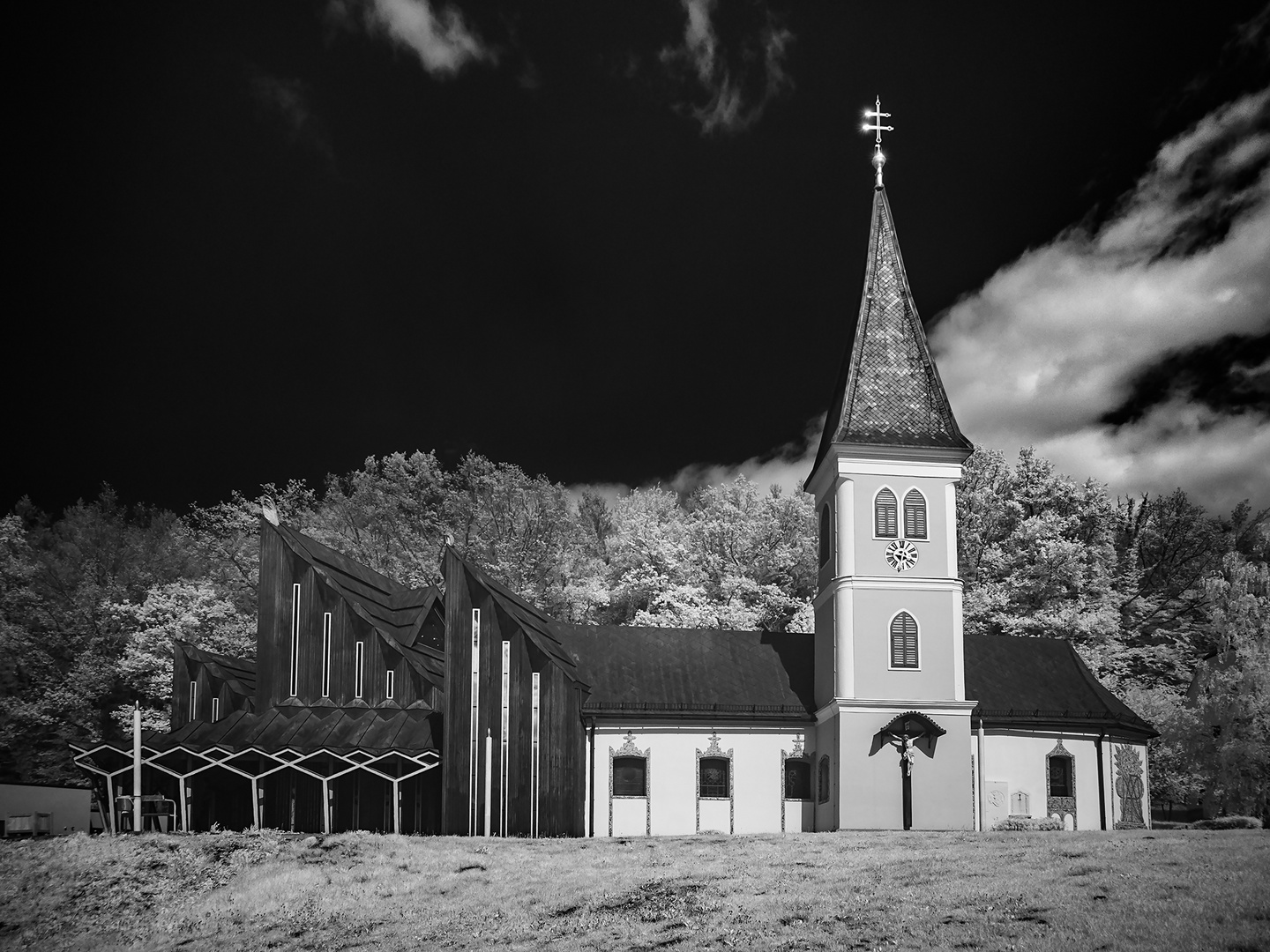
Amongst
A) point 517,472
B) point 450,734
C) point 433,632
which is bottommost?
point 450,734

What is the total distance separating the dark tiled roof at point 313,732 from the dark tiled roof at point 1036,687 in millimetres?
16616

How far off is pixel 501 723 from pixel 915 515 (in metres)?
13.1

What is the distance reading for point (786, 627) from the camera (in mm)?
55031

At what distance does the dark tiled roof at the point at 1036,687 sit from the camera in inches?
1679

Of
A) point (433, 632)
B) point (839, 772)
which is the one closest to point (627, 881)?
point (839, 772)

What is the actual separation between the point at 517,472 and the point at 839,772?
98.7 feet

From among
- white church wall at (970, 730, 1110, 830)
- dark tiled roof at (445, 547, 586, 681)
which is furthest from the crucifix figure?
dark tiled roof at (445, 547, 586, 681)

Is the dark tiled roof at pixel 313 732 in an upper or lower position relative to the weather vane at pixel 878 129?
lower

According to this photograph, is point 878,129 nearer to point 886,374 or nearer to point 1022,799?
point 886,374

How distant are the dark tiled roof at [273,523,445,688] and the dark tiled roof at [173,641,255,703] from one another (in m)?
4.50

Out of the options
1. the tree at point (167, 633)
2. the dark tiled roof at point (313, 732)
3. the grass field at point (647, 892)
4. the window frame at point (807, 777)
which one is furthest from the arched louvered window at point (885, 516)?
the tree at point (167, 633)

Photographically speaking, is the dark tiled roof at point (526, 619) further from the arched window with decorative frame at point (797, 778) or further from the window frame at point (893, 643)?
the window frame at point (893, 643)

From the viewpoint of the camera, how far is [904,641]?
1586 inches

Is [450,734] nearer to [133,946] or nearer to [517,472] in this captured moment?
[133,946]
